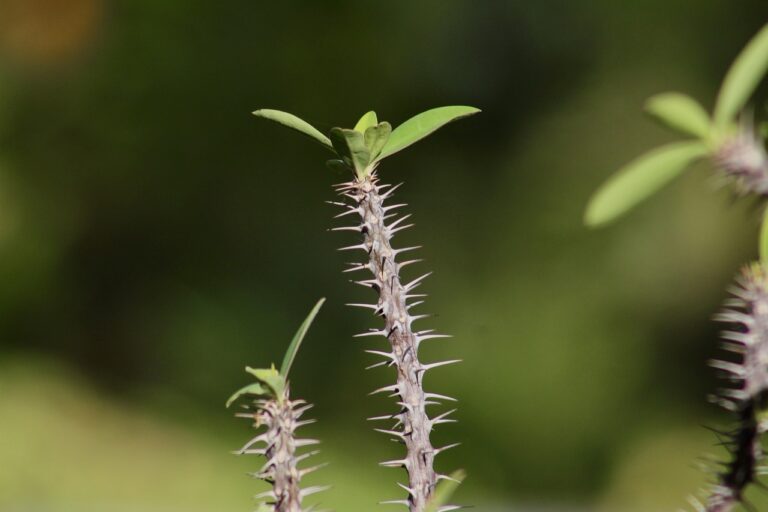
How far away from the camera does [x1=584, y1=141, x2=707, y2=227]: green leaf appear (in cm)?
29

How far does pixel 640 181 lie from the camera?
11.6 inches

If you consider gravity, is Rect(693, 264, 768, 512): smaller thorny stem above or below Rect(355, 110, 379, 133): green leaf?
below

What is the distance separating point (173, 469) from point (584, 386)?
4.63ft

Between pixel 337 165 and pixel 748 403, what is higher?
pixel 337 165

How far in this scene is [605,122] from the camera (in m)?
2.77

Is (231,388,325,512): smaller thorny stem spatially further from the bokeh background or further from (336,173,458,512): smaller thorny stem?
the bokeh background

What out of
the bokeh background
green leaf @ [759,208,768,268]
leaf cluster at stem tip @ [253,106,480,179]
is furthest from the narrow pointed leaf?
the bokeh background

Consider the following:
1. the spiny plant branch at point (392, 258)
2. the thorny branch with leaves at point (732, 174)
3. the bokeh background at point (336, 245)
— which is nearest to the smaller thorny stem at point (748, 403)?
the thorny branch with leaves at point (732, 174)

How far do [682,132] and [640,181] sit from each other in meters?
0.02

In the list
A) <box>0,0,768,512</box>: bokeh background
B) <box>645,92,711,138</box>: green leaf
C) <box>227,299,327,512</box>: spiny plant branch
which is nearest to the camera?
<box>645,92,711,138</box>: green leaf

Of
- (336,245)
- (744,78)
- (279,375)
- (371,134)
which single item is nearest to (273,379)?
(279,375)

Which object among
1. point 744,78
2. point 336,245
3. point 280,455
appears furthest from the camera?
point 336,245

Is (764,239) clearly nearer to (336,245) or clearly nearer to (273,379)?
(273,379)

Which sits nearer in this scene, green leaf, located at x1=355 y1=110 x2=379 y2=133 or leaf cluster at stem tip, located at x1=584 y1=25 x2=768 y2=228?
leaf cluster at stem tip, located at x1=584 y1=25 x2=768 y2=228
